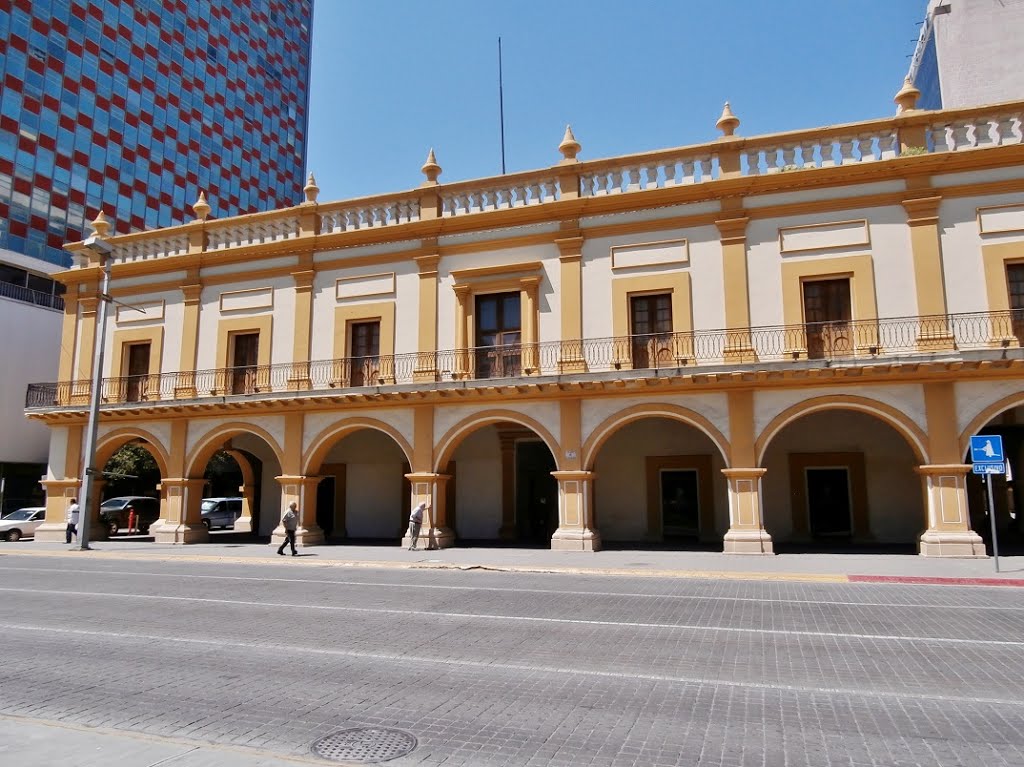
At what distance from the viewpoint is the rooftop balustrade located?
16.9m

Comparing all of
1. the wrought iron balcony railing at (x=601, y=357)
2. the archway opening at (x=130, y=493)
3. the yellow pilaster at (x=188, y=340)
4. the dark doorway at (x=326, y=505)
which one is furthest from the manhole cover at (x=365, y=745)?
the yellow pilaster at (x=188, y=340)

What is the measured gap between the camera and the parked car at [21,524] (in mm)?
23812

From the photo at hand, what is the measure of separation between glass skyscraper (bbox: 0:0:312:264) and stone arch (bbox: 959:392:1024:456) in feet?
143

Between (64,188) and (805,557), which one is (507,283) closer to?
(805,557)

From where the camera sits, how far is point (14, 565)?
54.0 feet

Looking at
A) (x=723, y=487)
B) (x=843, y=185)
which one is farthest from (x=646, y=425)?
(x=843, y=185)

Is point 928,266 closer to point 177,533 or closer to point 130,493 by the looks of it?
point 177,533

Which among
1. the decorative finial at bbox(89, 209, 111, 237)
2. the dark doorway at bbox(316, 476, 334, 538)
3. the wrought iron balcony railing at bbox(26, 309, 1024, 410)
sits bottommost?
the dark doorway at bbox(316, 476, 334, 538)

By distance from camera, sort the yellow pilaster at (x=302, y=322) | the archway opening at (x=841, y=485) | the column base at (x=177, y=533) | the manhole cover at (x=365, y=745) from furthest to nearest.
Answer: the column base at (x=177, y=533) → the yellow pilaster at (x=302, y=322) → the archway opening at (x=841, y=485) → the manhole cover at (x=365, y=745)

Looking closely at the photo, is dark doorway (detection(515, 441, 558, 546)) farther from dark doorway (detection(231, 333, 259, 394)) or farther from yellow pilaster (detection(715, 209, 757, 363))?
dark doorway (detection(231, 333, 259, 394))

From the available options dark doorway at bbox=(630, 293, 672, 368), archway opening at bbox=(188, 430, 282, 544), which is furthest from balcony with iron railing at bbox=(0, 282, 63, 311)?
dark doorway at bbox=(630, 293, 672, 368)

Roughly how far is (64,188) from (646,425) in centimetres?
3893

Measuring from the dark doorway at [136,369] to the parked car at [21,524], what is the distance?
580cm

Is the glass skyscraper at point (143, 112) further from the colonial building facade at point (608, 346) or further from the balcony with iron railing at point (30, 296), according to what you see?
the colonial building facade at point (608, 346)
